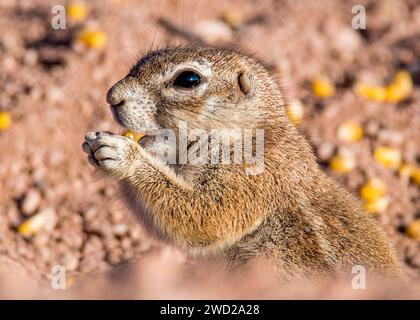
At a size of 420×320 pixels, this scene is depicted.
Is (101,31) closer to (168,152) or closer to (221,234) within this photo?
(168,152)

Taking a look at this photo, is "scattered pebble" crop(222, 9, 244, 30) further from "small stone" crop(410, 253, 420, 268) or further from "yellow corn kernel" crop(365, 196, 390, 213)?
"small stone" crop(410, 253, 420, 268)

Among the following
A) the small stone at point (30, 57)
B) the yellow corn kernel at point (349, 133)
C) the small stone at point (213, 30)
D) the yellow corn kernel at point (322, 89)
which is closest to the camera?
the yellow corn kernel at point (349, 133)

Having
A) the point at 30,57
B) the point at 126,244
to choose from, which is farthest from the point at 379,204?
the point at 30,57

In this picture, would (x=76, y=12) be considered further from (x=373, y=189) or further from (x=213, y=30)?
(x=373, y=189)

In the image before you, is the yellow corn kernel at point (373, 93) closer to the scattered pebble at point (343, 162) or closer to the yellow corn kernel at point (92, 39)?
the scattered pebble at point (343, 162)

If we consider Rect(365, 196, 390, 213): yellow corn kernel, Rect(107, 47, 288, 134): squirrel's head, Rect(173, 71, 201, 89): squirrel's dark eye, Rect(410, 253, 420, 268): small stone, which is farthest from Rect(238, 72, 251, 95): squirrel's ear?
Rect(410, 253, 420, 268): small stone

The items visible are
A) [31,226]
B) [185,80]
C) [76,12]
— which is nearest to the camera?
[185,80]

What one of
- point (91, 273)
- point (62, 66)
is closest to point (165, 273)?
point (91, 273)

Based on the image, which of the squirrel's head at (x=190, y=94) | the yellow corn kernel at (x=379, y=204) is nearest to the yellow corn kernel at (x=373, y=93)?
the yellow corn kernel at (x=379, y=204)
